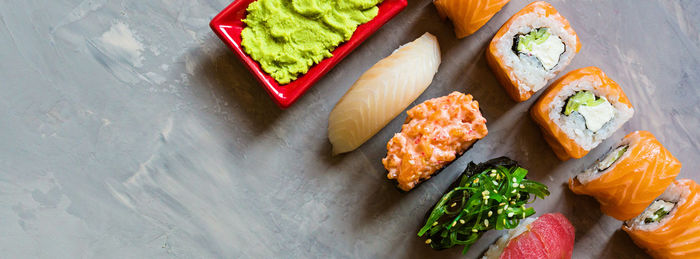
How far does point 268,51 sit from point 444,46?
0.93 m

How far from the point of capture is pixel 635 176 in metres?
2.40

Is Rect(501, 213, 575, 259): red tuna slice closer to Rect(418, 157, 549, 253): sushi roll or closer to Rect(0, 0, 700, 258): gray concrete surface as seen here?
Rect(418, 157, 549, 253): sushi roll

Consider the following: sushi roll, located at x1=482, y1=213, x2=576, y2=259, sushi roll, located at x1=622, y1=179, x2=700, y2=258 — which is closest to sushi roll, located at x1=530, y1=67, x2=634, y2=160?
sushi roll, located at x1=482, y1=213, x2=576, y2=259

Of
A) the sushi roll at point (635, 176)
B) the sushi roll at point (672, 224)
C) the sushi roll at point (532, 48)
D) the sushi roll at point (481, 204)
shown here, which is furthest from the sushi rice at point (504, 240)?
the sushi roll at point (532, 48)

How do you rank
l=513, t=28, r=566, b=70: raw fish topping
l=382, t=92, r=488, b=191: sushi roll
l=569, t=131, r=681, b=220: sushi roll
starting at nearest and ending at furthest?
l=382, t=92, r=488, b=191: sushi roll < l=569, t=131, r=681, b=220: sushi roll < l=513, t=28, r=566, b=70: raw fish topping

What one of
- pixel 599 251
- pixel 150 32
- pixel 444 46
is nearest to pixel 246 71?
pixel 150 32

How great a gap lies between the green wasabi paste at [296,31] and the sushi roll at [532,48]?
2.22 ft

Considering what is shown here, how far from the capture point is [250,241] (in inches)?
102

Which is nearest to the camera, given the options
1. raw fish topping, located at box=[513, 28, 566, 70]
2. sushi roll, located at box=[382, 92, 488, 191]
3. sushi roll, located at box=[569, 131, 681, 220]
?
sushi roll, located at box=[382, 92, 488, 191]

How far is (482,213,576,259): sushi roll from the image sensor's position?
7.93ft

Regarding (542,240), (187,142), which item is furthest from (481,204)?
(187,142)

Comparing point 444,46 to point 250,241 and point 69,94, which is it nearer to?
point 250,241

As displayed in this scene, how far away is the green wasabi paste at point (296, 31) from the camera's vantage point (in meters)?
2.36

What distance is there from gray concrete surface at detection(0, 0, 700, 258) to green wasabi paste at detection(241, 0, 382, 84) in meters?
0.25
